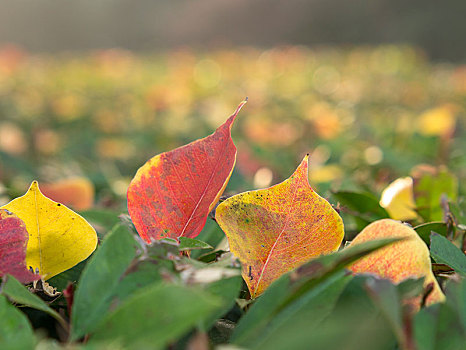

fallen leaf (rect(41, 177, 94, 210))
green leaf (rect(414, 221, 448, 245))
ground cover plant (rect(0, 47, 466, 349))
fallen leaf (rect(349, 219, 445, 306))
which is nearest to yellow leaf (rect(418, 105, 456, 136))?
ground cover plant (rect(0, 47, 466, 349))

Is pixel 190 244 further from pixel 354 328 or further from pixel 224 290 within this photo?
pixel 354 328

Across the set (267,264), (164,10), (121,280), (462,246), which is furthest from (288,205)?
(164,10)

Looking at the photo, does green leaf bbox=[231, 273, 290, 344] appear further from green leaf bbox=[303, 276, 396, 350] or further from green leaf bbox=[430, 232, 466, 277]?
green leaf bbox=[430, 232, 466, 277]

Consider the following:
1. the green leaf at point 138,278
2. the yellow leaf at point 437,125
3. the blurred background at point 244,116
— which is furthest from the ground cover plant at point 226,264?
the yellow leaf at point 437,125

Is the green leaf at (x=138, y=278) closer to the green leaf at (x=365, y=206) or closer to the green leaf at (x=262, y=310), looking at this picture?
the green leaf at (x=262, y=310)

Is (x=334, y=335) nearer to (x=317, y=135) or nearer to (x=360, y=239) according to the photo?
(x=360, y=239)

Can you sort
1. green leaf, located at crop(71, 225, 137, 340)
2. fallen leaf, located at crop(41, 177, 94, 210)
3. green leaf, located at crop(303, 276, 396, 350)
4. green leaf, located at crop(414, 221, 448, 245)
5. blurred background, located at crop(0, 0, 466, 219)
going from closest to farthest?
green leaf, located at crop(303, 276, 396, 350)
green leaf, located at crop(71, 225, 137, 340)
green leaf, located at crop(414, 221, 448, 245)
fallen leaf, located at crop(41, 177, 94, 210)
blurred background, located at crop(0, 0, 466, 219)
